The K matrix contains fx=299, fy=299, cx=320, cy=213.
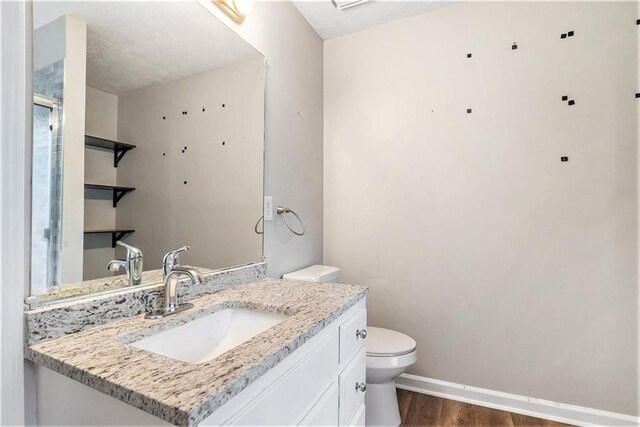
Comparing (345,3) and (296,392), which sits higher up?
(345,3)

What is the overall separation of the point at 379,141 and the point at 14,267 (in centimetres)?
187

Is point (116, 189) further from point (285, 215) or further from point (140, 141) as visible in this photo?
point (285, 215)

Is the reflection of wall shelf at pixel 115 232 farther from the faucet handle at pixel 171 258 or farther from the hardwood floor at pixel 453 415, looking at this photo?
the hardwood floor at pixel 453 415

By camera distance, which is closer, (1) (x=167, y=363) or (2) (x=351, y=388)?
(1) (x=167, y=363)

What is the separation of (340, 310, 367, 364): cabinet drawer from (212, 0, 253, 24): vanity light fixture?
138 cm

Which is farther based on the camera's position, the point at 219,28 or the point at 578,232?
the point at 578,232

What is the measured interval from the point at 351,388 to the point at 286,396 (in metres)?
0.51

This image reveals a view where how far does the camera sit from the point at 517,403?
66.7 inches

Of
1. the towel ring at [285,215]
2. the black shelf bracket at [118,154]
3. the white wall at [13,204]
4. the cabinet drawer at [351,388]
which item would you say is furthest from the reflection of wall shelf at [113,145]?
the cabinet drawer at [351,388]

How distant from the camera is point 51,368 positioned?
25.2 inches

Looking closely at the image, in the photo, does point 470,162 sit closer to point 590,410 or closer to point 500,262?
point 500,262

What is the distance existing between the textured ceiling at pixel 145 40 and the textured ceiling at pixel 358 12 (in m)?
0.79

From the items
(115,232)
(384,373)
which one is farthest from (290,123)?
Answer: (384,373)

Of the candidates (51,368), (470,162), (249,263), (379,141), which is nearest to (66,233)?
(51,368)
